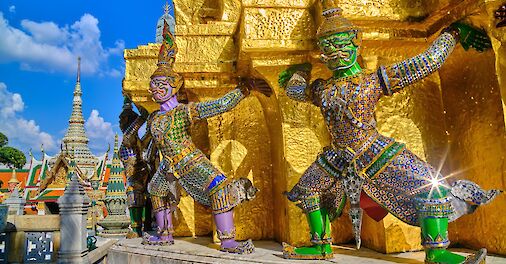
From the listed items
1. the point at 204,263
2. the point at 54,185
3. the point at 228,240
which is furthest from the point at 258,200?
the point at 54,185

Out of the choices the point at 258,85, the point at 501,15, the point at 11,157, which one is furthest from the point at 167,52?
the point at 11,157

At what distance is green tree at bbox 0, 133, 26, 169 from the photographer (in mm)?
30462

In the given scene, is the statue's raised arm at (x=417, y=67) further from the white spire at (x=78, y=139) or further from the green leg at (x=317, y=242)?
the white spire at (x=78, y=139)

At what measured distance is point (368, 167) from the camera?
10.3 feet

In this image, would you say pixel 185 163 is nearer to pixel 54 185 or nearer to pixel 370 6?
pixel 370 6

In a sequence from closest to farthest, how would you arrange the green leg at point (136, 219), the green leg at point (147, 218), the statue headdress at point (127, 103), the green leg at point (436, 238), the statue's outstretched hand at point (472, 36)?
the green leg at point (436, 238) < the statue's outstretched hand at point (472, 36) < the green leg at point (136, 219) < the green leg at point (147, 218) < the statue headdress at point (127, 103)

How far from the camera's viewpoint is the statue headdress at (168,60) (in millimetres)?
4512

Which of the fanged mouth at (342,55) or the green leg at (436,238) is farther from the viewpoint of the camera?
the fanged mouth at (342,55)

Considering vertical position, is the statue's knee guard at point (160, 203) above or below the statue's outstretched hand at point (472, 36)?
below

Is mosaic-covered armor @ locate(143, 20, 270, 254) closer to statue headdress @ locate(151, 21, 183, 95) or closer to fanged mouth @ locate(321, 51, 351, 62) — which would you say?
statue headdress @ locate(151, 21, 183, 95)

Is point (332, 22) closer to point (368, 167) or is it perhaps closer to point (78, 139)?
point (368, 167)

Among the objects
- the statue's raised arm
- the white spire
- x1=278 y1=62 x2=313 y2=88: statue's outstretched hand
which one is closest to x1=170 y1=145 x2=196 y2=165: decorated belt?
x1=278 y1=62 x2=313 y2=88: statue's outstretched hand

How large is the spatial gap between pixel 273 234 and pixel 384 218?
5.34 feet

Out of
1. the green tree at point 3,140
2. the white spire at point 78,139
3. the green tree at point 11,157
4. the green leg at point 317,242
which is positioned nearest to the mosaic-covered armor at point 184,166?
the green leg at point 317,242
